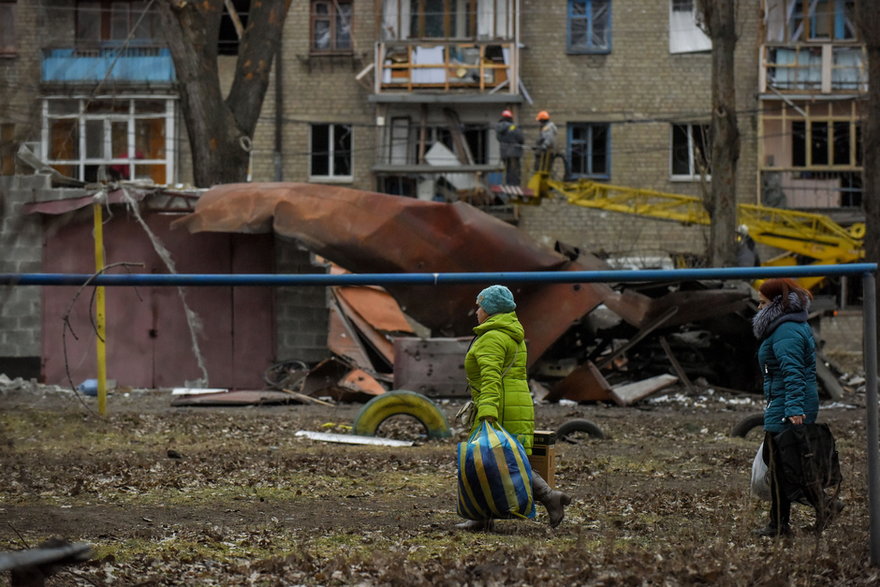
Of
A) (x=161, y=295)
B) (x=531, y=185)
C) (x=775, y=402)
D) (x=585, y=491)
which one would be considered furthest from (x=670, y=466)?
(x=531, y=185)

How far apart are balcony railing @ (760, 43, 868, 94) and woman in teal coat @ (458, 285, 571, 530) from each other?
2946 centimetres

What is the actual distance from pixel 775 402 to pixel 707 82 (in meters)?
29.6

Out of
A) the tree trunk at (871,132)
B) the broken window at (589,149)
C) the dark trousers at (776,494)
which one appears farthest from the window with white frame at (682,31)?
the dark trousers at (776,494)

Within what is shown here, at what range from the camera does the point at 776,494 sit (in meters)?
7.12

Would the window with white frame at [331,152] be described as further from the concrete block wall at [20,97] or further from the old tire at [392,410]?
the concrete block wall at [20,97]

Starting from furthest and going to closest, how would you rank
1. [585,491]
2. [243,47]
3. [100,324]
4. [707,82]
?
[707,82]
[243,47]
[100,324]
[585,491]

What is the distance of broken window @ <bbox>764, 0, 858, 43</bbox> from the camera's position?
35.7 meters

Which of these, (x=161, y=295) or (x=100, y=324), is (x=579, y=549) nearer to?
(x=100, y=324)

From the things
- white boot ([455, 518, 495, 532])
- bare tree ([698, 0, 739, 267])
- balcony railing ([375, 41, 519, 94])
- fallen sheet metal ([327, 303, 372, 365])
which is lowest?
white boot ([455, 518, 495, 532])

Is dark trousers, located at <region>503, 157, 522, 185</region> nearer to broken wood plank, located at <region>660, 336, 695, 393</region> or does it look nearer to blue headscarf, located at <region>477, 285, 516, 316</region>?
broken wood plank, located at <region>660, 336, 695, 393</region>

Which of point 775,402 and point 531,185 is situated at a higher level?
point 531,185

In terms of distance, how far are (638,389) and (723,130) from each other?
6997mm

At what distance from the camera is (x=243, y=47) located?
862 inches

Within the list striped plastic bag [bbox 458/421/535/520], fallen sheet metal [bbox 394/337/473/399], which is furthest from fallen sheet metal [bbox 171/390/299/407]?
striped plastic bag [bbox 458/421/535/520]
